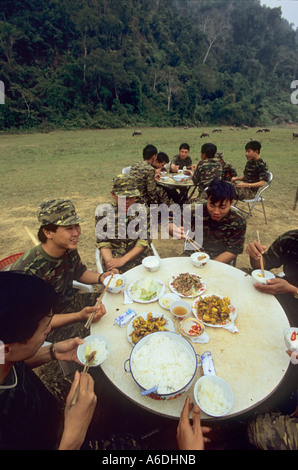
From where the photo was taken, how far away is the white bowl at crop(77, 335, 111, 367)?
5.80 feet

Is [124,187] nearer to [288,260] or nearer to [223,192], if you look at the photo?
[223,192]

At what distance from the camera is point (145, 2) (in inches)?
2494

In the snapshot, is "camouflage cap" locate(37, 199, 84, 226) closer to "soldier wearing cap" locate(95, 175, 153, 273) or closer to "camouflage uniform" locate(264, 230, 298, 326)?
"soldier wearing cap" locate(95, 175, 153, 273)

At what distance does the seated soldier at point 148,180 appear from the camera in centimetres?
567

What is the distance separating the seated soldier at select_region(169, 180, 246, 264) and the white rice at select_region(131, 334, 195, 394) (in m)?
1.72

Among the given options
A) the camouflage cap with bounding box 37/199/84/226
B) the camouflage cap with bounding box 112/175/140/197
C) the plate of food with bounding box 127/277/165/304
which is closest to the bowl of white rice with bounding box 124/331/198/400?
the plate of food with bounding box 127/277/165/304

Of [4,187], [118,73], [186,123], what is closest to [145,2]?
[118,73]

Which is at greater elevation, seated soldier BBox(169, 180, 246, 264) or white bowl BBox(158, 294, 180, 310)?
seated soldier BBox(169, 180, 246, 264)

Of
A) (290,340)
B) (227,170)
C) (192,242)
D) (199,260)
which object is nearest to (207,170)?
(227,170)

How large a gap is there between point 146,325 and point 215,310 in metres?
0.64

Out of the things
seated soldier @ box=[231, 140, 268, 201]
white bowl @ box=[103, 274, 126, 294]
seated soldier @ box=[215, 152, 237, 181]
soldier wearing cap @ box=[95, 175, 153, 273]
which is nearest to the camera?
white bowl @ box=[103, 274, 126, 294]

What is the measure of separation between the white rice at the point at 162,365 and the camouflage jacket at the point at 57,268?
51.8 inches

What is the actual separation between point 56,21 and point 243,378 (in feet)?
212

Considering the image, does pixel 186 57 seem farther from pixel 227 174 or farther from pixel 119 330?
pixel 119 330
